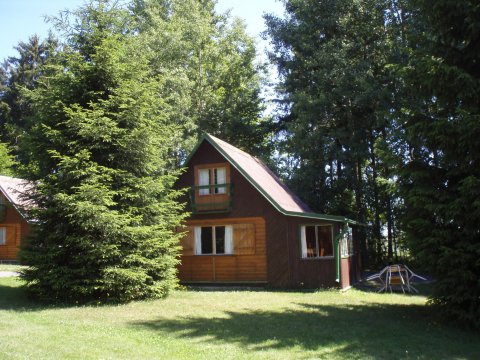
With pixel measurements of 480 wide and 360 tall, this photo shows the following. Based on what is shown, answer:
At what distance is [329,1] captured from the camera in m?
26.6

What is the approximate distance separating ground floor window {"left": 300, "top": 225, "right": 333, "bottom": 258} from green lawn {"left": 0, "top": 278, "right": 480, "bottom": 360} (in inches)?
175

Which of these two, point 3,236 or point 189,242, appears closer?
point 189,242

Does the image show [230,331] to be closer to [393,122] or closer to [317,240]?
[317,240]

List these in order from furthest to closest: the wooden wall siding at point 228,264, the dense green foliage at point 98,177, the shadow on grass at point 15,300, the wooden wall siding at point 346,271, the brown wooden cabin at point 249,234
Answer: the wooden wall siding at point 228,264, the wooden wall siding at point 346,271, the brown wooden cabin at point 249,234, the dense green foliage at point 98,177, the shadow on grass at point 15,300

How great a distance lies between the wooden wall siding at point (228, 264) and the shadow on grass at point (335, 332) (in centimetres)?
604

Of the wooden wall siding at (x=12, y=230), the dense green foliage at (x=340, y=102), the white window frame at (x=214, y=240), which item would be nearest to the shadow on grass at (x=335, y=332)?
the white window frame at (x=214, y=240)

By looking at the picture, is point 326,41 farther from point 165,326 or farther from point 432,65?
point 165,326

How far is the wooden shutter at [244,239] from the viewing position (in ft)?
58.3

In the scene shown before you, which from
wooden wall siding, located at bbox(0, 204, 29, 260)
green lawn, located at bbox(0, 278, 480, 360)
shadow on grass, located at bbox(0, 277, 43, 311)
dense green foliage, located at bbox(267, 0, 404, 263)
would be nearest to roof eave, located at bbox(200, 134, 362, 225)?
green lawn, located at bbox(0, 278, 480, 360)

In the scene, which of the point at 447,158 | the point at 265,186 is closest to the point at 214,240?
the point at 265,186

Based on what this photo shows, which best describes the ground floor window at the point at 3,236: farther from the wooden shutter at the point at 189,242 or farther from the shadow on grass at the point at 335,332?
the shadow on grass at the point at 335,332

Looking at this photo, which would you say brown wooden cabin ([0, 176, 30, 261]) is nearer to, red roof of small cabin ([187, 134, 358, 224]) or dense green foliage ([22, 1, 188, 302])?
red roof of small cabin ([187, 134, 358, 224])

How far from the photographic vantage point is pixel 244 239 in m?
17.9

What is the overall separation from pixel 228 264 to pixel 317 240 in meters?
3.81
